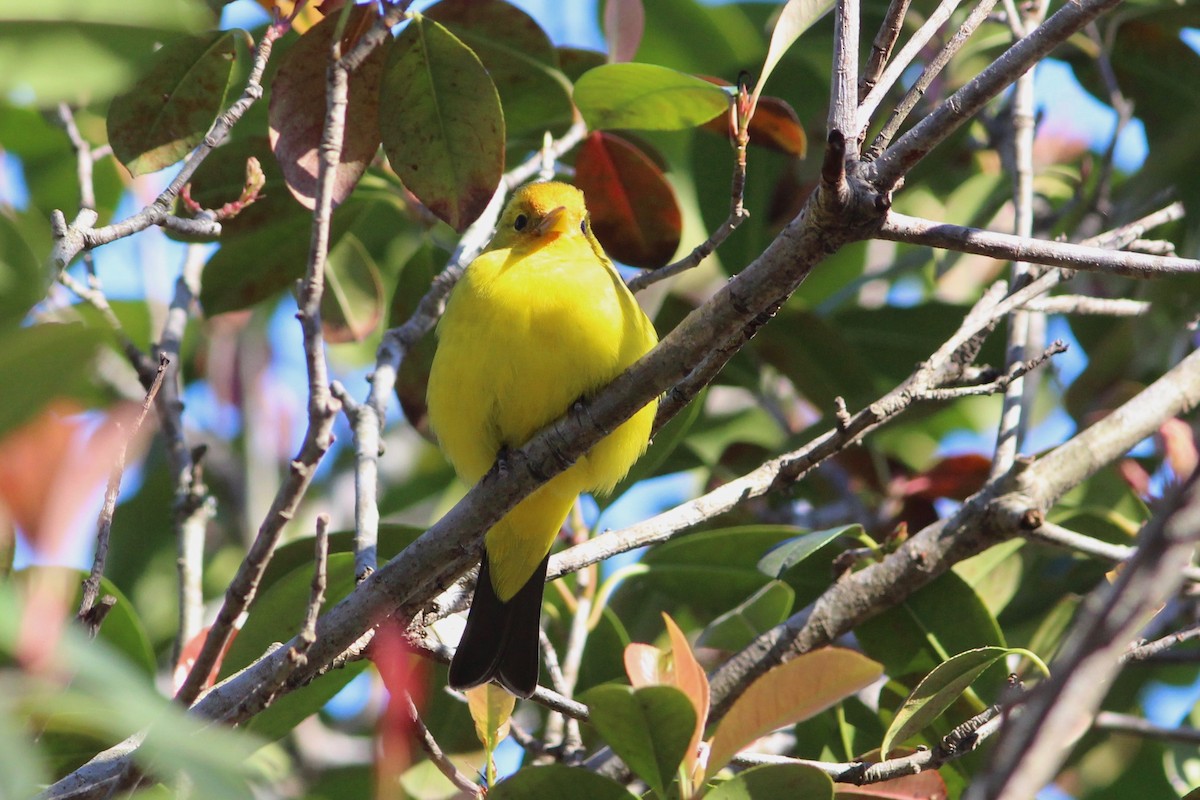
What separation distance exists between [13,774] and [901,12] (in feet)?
6.09

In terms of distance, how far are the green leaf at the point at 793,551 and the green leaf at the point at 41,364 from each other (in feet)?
6.99

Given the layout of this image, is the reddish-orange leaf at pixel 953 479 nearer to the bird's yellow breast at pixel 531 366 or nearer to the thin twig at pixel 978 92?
the bird's yellow breast at pixel 531 366

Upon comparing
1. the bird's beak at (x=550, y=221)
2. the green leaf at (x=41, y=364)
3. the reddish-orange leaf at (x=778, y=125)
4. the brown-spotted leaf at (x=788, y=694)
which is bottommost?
the brown-spotted leaf at (x=788, y=694)

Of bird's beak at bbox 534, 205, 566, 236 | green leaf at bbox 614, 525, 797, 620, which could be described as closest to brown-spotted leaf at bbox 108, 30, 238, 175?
bird's beak at bbox 534, 205, 566, 236

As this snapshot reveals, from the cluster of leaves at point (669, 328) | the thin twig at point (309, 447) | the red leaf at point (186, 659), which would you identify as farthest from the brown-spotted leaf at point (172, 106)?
the red leaf at point (186, 659)

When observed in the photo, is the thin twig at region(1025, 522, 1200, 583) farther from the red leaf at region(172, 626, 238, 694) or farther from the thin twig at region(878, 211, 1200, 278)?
the red leaf at region(172, 626, 238, 694)

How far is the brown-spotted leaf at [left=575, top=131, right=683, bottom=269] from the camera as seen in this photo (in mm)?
3484

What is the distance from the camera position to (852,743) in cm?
315

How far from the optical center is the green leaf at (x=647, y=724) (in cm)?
198

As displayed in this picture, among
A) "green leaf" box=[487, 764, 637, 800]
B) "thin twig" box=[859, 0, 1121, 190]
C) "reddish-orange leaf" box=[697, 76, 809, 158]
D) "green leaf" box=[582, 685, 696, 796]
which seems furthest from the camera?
"reddish-orange leaf" box=[697, 76, 809, 158]

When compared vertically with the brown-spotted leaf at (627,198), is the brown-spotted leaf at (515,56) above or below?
above

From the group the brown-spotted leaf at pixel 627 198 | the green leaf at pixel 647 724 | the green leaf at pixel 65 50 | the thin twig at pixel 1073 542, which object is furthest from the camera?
the brown-spotted leaf at pixel 627 198

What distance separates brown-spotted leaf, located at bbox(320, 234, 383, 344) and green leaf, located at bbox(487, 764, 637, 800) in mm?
2160

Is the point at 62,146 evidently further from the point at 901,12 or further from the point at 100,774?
the point at 901,12
